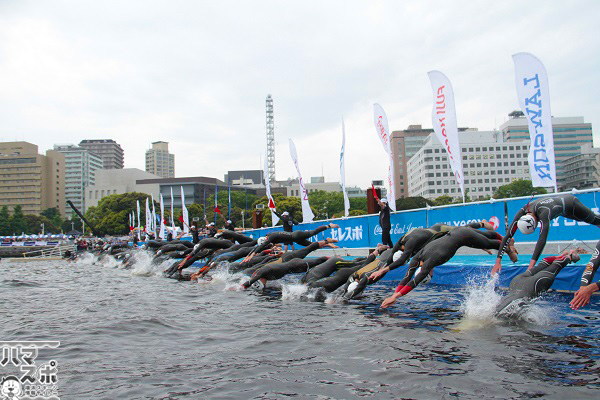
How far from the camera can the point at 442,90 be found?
47.4 feet

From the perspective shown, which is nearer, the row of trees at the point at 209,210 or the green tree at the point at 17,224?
the row of trees at the point at 209,210

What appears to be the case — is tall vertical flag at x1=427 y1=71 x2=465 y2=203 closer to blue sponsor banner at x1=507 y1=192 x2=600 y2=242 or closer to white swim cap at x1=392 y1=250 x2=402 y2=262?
blue sponsor banner at x1=507 y1=192 x2=600 y2=242

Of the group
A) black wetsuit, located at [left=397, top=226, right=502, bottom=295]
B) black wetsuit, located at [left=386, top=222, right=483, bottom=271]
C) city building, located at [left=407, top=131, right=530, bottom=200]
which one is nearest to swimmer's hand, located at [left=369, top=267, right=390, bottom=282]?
black wetsuit, located at [left=386, top=222, right=483, bottom=271]

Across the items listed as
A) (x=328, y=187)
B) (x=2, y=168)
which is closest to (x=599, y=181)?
(x=328, y=187)

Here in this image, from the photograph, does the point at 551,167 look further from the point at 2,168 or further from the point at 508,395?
the point at 2,168

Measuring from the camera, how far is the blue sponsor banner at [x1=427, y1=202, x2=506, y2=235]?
12.3 metres

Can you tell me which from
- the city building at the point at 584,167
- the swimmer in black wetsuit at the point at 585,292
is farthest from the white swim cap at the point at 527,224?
the city building at the point at 584,167

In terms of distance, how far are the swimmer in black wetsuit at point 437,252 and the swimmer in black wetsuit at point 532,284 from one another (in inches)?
56.7

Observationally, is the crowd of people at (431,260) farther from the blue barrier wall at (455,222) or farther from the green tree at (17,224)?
the green tree at (17,224)

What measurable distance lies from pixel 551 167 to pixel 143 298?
11226 millimetres

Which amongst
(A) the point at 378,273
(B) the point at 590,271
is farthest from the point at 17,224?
(B) the point at 590,271

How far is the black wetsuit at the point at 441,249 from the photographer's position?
8.05 meters

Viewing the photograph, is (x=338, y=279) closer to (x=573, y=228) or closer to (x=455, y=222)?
(x=455, y=222)

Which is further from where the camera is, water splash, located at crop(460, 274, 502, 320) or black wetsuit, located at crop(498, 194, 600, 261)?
black wetsuit, located at crop(498, 194, 600, 261)
